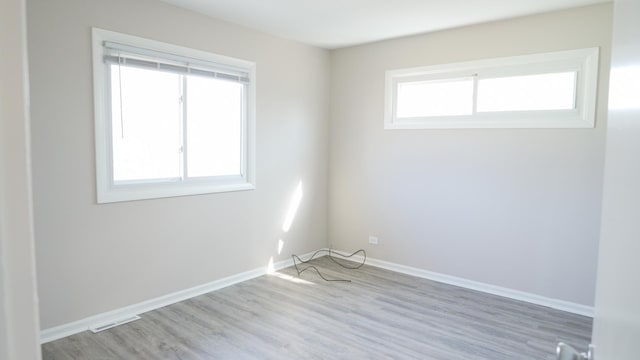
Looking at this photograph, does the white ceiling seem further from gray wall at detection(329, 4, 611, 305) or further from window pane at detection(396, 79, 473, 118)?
window pane at detection(396, 79, 473, 118)

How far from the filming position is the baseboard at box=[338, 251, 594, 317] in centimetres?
354

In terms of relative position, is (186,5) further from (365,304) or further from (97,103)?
(365,304)

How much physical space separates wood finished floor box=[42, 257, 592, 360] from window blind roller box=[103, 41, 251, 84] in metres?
2.08

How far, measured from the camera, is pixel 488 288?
4.00 metres

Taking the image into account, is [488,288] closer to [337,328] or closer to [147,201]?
[337,328]

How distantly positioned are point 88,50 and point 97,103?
0.39 meters

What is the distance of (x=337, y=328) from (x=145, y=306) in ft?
5.42

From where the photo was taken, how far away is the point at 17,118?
0.42 metres

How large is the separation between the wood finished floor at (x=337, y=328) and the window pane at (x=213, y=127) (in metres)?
1.24

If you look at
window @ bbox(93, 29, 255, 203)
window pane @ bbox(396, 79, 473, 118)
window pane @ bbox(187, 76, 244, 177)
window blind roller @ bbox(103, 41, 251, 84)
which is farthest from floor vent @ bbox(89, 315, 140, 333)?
window pane @ bbox(396, 79, 473, 118)

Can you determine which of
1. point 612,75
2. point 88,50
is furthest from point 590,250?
point 88,50

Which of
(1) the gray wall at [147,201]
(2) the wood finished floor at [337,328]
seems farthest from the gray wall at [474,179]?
(1) the gray wall at [147,201]

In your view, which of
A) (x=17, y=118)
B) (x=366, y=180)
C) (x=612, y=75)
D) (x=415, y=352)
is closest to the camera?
(x=17, y=118)

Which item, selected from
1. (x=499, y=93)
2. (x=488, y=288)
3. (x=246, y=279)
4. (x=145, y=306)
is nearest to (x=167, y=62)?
(x=145, y=306)
